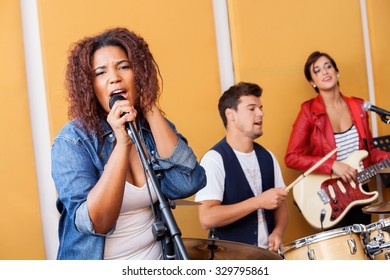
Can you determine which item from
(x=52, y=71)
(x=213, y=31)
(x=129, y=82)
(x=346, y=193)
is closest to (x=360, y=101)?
(x=346, y=193)

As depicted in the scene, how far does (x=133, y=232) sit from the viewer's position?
2047 mm

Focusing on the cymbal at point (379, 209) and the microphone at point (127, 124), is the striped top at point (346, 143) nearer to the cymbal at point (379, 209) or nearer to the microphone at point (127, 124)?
the cymbal at point (379, 209)

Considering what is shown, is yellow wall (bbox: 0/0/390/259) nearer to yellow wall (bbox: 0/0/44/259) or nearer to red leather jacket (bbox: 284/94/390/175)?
yellow wall (bbox: 0/0/44/259)

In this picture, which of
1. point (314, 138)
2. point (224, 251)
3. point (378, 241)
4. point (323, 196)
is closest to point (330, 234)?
point (378, 241)

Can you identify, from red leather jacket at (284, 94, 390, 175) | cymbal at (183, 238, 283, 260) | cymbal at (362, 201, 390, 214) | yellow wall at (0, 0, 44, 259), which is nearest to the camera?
cymbal at (183, 238, 283, 260)

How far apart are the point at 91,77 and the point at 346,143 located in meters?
2.74

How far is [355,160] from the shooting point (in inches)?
171

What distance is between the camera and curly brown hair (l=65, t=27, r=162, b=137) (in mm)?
2105

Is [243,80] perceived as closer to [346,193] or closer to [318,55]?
[318,55]

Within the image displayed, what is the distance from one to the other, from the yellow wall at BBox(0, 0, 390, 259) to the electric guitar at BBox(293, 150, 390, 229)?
32 cm

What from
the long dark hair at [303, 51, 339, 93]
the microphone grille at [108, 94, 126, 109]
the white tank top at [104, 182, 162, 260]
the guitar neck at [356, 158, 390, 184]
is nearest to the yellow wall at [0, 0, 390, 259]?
the long dark hair at [303, 51, 339, 93]

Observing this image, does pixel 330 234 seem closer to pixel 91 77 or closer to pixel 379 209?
pixel 379 209

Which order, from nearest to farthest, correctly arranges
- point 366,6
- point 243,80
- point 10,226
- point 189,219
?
point 10,226
point 189,219
point 243,80
point 366,6
